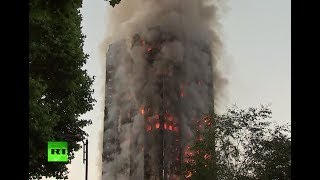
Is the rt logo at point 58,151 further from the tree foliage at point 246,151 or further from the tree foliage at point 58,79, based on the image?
the tree foliage at point 246,151

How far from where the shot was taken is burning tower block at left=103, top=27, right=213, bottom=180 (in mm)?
101469

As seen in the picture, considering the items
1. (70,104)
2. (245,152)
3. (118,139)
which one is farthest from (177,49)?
(70,104)

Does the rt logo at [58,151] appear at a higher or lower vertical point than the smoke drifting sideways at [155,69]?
lower

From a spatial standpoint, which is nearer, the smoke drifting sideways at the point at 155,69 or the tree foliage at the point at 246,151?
the tree foliage at the point at 246,151

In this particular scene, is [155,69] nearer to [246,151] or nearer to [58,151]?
[246,151]

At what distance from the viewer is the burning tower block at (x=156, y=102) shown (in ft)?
333

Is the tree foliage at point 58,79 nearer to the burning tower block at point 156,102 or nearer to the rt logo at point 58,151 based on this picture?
the rt logo at point 58,151

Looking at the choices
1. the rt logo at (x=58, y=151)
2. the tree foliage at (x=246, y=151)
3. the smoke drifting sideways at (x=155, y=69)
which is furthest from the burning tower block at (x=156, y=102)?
the rt logo at (x=58, y=151)

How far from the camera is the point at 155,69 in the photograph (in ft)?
349

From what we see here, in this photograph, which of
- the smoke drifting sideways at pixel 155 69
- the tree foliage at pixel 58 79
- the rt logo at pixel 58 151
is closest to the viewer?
the rt logo at pixel 58 151

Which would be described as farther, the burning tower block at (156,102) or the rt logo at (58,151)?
the burning tower block at (156,102)

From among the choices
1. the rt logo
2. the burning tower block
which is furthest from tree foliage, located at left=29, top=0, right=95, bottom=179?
the burning tower block

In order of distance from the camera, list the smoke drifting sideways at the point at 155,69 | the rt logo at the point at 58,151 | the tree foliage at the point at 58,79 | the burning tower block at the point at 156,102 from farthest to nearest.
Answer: the smoke drifting sideways at the point at 155,69 → the burning tower block at the point at 156,102 → the tree foliage at the point at 58,79 → the rt logo at the point at 58,151

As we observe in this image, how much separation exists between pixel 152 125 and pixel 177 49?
1707 centimetres
